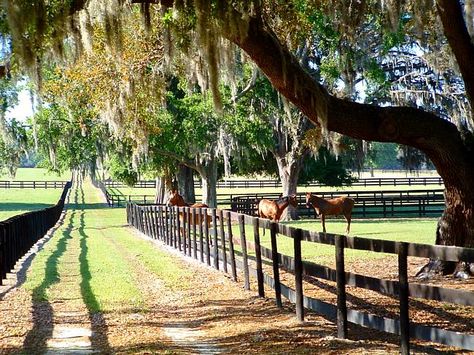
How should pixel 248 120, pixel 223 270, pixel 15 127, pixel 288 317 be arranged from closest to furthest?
pixel 288 317
pixel 223 270
pixel 248 120
pixel 15 127

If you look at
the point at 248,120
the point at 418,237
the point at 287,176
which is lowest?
the point at 418,237

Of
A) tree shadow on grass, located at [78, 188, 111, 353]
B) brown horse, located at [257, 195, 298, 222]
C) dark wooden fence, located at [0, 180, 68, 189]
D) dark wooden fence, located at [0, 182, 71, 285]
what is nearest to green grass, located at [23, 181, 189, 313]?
tree shadow on grass, located at [78, 188, 111, 353]

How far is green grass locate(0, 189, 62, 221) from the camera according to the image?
5133cm

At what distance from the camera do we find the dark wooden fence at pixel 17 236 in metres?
11.8

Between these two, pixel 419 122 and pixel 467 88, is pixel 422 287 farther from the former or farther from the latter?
pixel 467 88

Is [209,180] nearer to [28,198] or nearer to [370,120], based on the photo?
[370,120]

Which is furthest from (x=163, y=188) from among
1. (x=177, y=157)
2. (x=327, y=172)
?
(x=177, y=157)

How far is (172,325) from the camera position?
7691 mm

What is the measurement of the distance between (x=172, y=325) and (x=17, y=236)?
25.7ft

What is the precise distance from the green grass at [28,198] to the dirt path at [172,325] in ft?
133

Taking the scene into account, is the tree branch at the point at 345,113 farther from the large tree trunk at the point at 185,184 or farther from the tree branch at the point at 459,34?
the large tree trunk at the point at 185,184

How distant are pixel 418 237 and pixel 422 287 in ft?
44.6

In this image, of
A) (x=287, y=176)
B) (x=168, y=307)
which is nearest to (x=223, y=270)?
(x=168, y=307)

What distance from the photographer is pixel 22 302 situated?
9.41m
